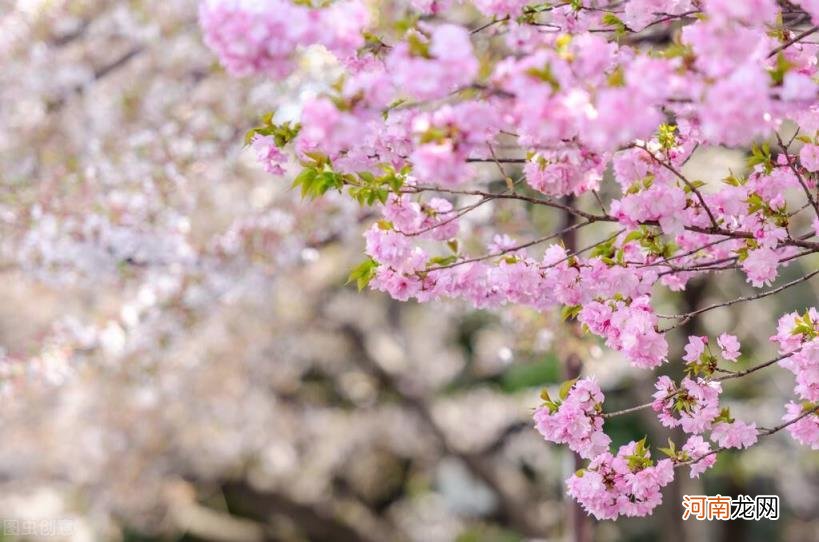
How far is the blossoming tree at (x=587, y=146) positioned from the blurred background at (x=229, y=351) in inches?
17.4

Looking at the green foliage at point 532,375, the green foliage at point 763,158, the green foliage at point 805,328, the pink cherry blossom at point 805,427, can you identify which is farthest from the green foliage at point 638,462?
the green foliage at point 532,375

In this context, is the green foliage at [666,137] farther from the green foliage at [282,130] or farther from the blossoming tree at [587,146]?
the green foliage at [282,130]

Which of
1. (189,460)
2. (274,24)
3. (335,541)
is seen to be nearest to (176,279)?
(274,24)

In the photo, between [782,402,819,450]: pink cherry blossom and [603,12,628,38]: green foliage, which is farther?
[782,402,819,450]: pink cherry blossom

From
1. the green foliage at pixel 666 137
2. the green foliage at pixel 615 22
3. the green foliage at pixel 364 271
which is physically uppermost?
the green foliage at pixel 615 22

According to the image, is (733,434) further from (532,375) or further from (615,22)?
(532,375)

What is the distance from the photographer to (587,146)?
7.57 ft

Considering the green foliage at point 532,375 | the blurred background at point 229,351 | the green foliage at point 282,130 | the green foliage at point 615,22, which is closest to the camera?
the green foliage at point 282,130

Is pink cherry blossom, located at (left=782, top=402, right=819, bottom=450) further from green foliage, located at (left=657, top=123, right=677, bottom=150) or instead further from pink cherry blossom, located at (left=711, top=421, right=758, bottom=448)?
green foliage, located at (left=657, top=123, right=677, bottom=150)

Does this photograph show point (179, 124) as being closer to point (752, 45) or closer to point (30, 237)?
point (30, 237)

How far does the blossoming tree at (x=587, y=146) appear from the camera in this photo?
182cm

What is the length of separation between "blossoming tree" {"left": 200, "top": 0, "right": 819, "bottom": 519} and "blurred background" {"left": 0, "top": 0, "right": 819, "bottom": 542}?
44 cm

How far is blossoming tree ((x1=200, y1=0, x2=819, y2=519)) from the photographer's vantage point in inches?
71.8

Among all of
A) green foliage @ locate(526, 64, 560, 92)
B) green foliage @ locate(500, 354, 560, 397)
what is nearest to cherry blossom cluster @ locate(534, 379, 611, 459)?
green foliage @ locate(526, 64, 560, 92)
